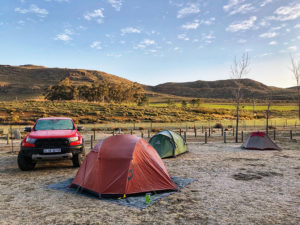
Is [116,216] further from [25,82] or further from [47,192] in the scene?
[25,82]

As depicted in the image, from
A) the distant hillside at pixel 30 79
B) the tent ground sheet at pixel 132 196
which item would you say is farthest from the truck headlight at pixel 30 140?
the distant hillside at pixel 30 79

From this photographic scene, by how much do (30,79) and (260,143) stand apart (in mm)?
174643

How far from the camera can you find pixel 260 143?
17078 millimetres

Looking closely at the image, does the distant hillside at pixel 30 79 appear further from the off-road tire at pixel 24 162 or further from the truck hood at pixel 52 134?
the truck hood at pixel 52 134

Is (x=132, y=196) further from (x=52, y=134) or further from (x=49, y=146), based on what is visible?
(x=52, y=134)

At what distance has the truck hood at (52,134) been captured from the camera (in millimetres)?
9895

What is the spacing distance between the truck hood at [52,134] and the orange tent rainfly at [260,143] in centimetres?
1169

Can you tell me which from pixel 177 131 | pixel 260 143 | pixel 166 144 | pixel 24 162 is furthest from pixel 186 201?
pixel 177 131

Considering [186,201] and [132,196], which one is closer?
[186,201]

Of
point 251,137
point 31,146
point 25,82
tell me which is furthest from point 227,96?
point 31,146

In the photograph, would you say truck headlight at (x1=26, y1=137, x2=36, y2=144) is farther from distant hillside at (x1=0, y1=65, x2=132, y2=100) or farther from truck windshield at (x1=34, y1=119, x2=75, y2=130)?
distant hillside at (x1=0, y1=65, x2=132, y2=100)

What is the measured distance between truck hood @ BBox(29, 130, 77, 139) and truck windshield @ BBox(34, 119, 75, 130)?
0.55m

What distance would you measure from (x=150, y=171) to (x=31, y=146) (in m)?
4.77

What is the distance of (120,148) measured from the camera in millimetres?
8031
